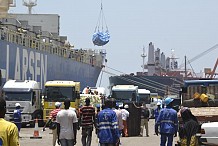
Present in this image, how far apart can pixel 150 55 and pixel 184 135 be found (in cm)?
12390

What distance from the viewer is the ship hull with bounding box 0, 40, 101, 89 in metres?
46.5

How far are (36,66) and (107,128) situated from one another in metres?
42.9

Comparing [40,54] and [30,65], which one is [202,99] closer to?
[30,65]

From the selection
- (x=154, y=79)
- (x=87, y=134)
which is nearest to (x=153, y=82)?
(x=154, y=79)

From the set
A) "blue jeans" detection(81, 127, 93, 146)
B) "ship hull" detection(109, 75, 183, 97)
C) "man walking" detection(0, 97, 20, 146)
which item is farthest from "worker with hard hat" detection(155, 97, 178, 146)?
"ship hull" detection(109, 75, 183, 97)

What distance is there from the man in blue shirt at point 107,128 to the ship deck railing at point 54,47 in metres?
35.4

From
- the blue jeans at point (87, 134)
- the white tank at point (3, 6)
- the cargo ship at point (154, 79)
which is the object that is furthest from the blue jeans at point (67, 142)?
the cargo ship at point (154, 79)

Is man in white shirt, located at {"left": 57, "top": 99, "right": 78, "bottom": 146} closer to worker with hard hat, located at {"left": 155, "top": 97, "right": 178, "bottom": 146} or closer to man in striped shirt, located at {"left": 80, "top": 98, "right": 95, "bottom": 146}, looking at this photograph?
worker with hard hat, located at {"left": 155, "top": 97, "right": 178, "bottom": 146}

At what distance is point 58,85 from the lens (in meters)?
36.4

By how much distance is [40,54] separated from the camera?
58.0 meters

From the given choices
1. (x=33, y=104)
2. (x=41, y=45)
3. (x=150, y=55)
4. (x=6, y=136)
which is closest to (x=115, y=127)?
(x=6, y=136)

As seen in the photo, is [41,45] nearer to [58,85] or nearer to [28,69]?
[28,69]

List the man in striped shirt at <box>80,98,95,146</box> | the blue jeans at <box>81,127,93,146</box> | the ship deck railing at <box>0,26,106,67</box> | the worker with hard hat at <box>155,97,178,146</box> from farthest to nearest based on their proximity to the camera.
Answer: the ship deck railing at <box>0,26,106,67</box>, the blue jeans at <box>81,127,93,146</box>, the man in striped shirt at <box>80,98,95,146</box>, the worker with hard hat at <box>155,97,178,146</box>

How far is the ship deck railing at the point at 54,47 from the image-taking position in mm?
51972
